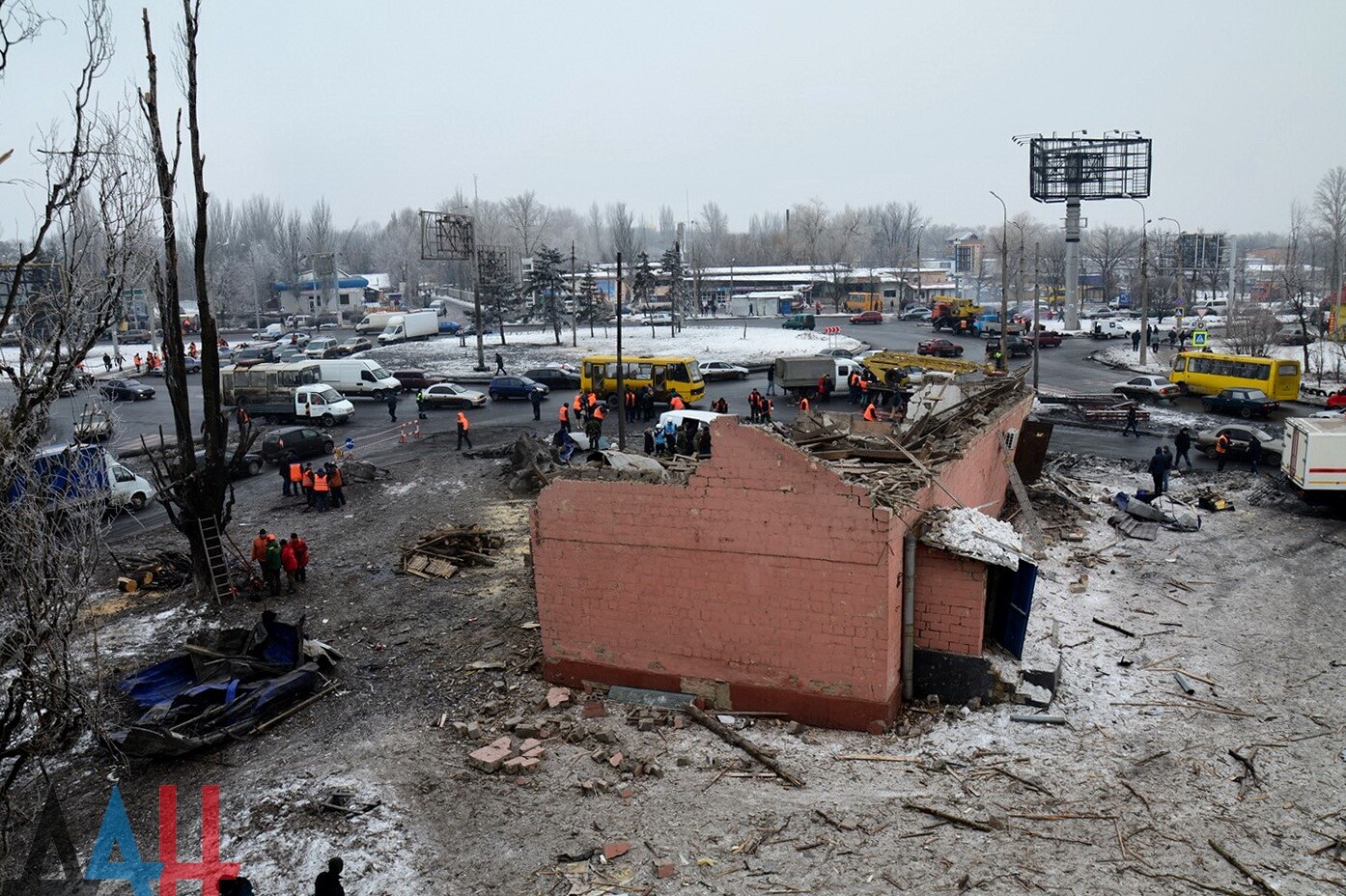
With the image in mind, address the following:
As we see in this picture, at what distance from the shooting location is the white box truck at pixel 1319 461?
18203mm

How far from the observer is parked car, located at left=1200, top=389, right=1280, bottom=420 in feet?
98.8

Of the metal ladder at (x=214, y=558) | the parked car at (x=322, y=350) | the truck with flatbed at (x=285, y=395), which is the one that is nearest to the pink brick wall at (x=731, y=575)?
the metal ladder at (x=214, y=558)

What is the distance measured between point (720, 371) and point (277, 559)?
2661 cm

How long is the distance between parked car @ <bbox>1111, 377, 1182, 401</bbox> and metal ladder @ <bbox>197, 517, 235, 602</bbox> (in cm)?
3052

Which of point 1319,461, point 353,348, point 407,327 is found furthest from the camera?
point 407,327

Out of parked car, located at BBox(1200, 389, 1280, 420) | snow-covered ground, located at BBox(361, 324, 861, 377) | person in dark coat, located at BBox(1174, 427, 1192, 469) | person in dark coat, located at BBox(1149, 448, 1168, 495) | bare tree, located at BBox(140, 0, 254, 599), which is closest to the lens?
bare tree, located at BBox(140, 0, 254, 599)

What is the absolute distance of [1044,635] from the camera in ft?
42.5

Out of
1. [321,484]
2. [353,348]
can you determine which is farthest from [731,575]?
[353,348]

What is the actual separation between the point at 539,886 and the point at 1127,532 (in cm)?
1462

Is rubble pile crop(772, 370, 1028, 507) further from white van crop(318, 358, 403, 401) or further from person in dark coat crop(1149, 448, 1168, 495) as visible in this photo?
white van crop(318, 358, 403, 401)

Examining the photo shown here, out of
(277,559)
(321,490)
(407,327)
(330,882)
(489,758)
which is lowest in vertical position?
(489,758)

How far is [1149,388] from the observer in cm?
3381

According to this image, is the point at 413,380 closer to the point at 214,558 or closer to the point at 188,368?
the point at 188,368

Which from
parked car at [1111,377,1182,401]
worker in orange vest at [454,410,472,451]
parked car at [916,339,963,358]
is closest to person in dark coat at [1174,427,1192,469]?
parked car at [1111,377,1182,401]
